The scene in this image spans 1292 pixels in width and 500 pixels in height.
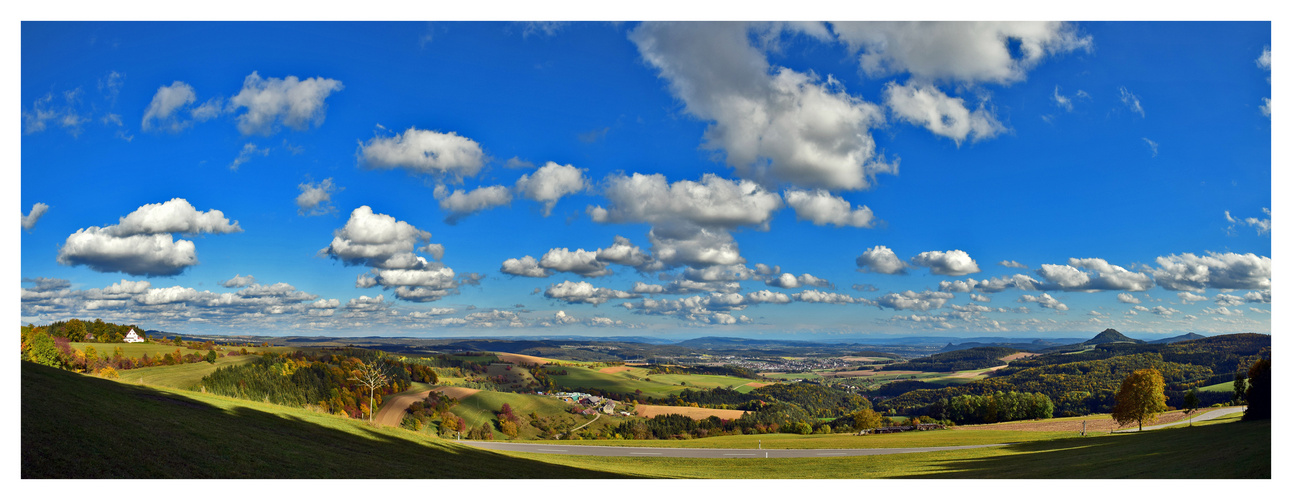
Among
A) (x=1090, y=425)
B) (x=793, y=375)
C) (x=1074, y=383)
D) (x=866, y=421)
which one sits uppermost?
(x=1090, y=425)

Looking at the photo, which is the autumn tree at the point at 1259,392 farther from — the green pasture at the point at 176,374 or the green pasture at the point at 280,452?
the green pasture at the point at 176,374

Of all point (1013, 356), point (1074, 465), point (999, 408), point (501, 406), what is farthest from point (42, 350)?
point (1013, 356)

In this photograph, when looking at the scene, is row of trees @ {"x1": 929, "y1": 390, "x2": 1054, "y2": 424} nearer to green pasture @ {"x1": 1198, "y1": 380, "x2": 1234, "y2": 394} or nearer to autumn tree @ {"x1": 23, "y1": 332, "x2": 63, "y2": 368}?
green pasture @ {"x1": 1198, "y1": 380, "x2": 1234, "y2": 394}

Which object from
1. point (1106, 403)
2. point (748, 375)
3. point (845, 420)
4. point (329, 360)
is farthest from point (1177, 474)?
point (748, 375)

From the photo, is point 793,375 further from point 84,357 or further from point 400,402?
point 84,357

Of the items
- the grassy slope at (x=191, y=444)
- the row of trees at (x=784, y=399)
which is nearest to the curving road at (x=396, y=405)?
the row of trees at (x=784, y=399)

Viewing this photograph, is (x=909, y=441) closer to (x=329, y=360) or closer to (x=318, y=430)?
(x=318, y=430)
